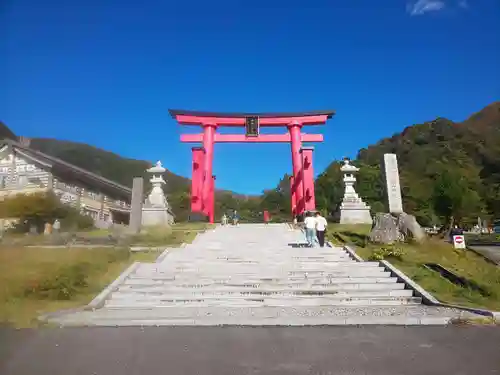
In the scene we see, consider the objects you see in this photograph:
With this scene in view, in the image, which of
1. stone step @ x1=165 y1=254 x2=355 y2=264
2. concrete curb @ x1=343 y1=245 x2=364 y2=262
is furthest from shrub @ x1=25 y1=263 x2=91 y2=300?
concrete curb @ x1=343 y1=245 x2=364 y2=262

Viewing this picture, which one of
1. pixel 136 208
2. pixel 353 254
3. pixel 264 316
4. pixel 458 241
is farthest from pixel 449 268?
pixel 136 208

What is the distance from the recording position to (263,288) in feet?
26.4

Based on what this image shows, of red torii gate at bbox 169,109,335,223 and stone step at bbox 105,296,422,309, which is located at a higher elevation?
red torii gate at bbox 169,109,335,223

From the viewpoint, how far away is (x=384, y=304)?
23.9 feet

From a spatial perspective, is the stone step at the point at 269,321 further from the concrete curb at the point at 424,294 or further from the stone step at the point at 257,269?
the stone step at the point at 257,269

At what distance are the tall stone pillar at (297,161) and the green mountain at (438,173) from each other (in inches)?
400

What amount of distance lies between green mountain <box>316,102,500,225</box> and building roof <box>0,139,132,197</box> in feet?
74.0

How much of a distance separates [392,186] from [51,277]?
1171 cm

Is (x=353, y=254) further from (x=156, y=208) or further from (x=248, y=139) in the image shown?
(x=248, y=139)

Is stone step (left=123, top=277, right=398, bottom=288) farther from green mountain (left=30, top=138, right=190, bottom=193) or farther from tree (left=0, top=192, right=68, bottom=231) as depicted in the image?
green mountain (left=30, top=138, right=190, bottom=193)

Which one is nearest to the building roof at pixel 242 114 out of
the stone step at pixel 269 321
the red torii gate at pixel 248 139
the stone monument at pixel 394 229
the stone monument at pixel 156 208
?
the red torii gate at pixel 248 139

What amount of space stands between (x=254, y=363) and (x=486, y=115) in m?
97.4

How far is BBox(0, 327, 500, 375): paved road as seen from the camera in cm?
392

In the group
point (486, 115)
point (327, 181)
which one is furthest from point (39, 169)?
point (486, 115)
